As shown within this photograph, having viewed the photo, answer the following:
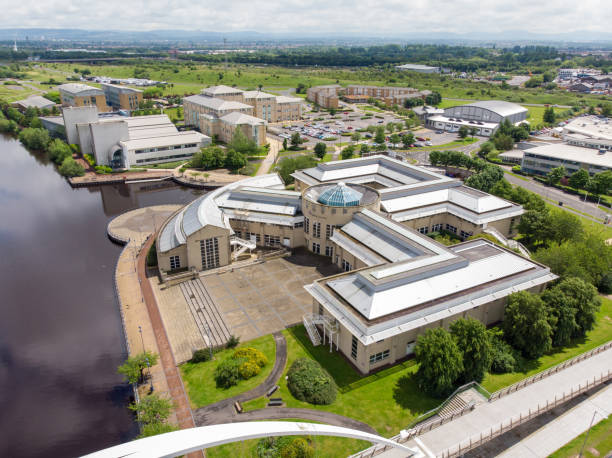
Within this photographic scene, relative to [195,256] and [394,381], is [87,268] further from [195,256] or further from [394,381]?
[394,381]

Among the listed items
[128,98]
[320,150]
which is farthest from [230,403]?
[128,98]

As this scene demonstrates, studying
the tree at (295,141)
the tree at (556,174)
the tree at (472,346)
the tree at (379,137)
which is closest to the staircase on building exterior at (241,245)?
the tree at (472,346)

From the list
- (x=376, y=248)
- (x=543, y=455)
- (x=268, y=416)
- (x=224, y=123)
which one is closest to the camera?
(x=543, y=455)

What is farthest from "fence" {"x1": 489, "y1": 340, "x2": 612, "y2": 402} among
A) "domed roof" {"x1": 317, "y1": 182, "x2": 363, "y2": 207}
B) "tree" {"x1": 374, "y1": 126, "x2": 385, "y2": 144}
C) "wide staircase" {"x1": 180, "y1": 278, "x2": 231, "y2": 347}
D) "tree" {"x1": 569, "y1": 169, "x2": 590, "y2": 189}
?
"tree" {"x1": 374, "y1": 126, "x2": 385, "y2": 144}

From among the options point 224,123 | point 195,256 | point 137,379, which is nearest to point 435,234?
point 195,256

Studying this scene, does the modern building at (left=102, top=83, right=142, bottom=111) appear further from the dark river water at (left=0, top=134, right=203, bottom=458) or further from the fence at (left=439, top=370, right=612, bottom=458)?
the fence at (left=439, top=370, right=612, bottom=458)

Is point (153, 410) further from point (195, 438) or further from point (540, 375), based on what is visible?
point (540, 375)

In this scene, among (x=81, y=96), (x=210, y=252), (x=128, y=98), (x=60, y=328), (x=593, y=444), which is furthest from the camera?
(x=128, y=98)

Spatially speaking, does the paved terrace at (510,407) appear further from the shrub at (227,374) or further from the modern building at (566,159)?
the modern building at (566,159)
